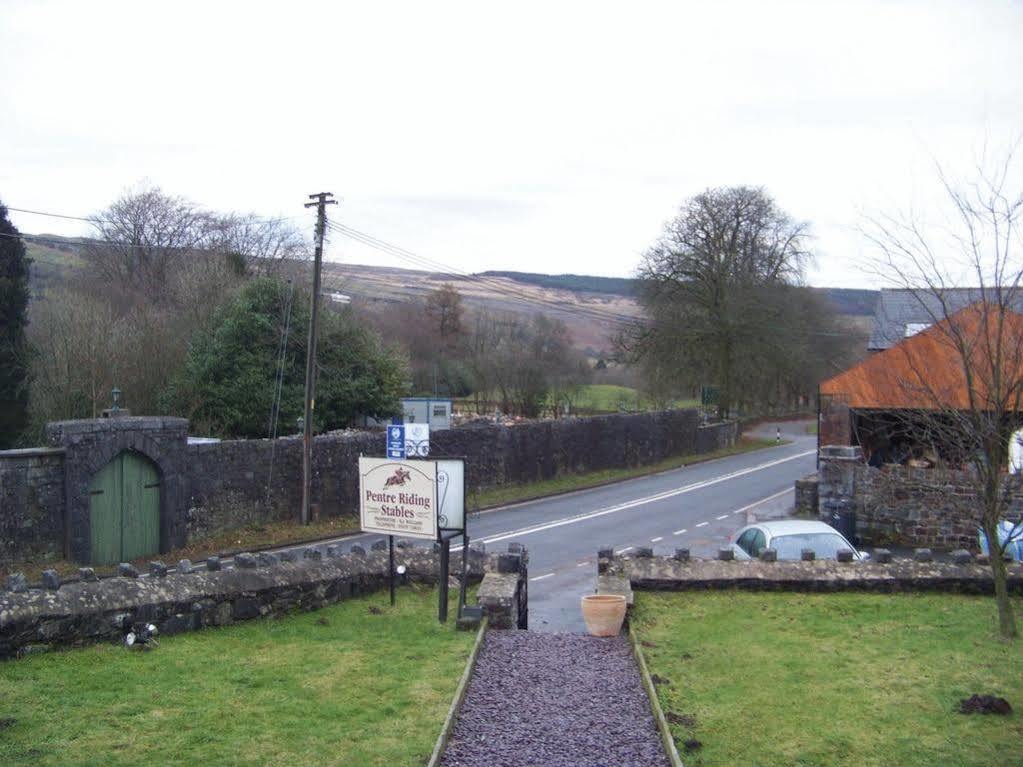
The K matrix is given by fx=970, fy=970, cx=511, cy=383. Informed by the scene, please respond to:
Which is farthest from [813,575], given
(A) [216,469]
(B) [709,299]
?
(B) [709,299]

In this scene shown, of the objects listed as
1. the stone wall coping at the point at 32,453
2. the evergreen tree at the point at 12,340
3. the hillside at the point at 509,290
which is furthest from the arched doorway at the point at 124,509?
the hillside at the point at 509,290

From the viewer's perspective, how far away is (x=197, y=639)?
9.77m

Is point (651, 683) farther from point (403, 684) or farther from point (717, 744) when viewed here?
point (403, 684)

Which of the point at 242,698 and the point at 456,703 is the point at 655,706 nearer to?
the point at 456,703

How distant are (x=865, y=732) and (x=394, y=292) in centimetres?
9063

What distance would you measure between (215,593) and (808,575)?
723 cm

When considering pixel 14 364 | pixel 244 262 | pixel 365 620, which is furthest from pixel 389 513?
pixel 244 262

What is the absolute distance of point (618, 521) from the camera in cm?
2864

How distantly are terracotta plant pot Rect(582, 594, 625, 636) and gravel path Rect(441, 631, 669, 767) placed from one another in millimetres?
152

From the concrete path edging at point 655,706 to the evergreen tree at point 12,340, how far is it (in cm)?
2882

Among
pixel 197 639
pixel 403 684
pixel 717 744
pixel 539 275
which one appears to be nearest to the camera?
pixel 717 744

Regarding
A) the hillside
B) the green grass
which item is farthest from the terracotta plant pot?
the hillside

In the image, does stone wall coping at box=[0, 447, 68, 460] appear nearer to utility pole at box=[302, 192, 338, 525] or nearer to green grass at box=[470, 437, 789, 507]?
utility pole at box=[302, 192, 338, 525]

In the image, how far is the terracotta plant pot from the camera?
10.9 metres
